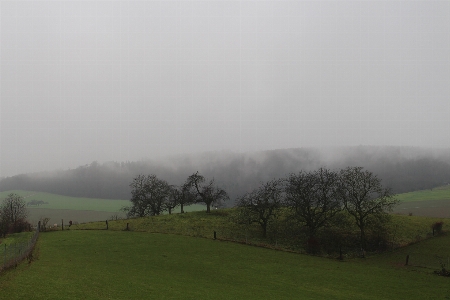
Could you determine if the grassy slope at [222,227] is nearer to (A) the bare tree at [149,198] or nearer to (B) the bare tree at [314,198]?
(B) the bare tree at [314,198]

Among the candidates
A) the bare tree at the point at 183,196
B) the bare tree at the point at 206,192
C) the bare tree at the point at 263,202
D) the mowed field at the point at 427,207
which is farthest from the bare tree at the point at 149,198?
the mowed field at the point at 427,207

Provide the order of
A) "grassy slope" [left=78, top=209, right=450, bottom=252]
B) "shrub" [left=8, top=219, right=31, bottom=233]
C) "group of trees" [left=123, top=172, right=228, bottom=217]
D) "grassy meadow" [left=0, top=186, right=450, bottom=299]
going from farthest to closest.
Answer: "group of trees" [left=123, top=172, right=228, bottom=217], "shrub" [left=8, top=219, right=31, bottom=233], "grassy slope" [left=78, top=209, right=450, bottom=252], "grassy meadow" [left=0, top=186, right=450, bottom=299]

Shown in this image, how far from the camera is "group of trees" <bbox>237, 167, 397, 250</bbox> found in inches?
2468

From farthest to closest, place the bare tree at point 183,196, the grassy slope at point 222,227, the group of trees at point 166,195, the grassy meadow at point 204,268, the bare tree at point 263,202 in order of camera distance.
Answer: the bare tree at point 183,196
the group of trees at point 166,195
the bare tree at point 263,202
the grassy slope at point 222,227
the grassy meadow at point 204,268

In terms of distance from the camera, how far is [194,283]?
2945cm

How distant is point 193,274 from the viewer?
33438mm

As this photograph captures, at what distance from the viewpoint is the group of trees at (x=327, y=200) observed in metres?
62.7

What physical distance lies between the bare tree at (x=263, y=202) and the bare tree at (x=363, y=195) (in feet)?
46.8

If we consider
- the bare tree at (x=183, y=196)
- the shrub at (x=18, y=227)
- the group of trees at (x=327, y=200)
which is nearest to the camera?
the group of trees at (x=327, y=200)

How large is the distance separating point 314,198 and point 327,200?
107 inches

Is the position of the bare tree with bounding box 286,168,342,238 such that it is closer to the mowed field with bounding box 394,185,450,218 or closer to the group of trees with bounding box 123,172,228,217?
the group of trees with bounding box 123,172,228,217

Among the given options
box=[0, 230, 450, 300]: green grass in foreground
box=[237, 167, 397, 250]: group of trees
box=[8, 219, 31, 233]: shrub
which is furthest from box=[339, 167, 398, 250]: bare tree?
box=[8, 219, 31, 233]: shrub

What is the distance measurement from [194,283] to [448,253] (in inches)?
1902

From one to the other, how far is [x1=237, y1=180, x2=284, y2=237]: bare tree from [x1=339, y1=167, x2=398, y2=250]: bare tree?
46.8ft
